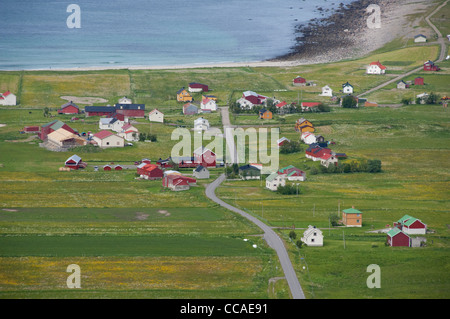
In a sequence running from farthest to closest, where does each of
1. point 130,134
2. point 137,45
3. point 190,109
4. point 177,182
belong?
1. point 137,45
2. point 190,109
3. point 130,134
4. point 177,182

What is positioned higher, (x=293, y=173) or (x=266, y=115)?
(x=266, y=115)

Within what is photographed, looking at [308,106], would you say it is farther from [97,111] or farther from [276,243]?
[276,243]

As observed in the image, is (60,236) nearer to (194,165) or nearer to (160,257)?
(160,257)

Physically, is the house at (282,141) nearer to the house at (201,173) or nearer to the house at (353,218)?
the house at (201,173)

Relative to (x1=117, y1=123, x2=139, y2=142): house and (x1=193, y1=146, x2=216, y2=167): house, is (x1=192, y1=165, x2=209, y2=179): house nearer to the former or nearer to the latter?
(x1=193, y1=146, x2=216, y2=167): house

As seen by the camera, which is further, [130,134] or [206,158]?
[130,134]

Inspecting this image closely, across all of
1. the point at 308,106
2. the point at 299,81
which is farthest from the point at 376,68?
the point at 308,106

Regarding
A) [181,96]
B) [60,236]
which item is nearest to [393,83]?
[181,96]

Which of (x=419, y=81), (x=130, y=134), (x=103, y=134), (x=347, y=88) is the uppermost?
(x=419, y=81)

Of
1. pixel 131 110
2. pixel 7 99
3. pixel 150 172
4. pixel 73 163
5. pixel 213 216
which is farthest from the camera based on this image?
pixel 7 99
